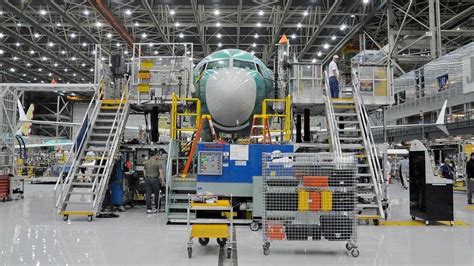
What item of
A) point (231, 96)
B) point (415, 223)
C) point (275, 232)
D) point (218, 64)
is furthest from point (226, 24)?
point (275, 232)

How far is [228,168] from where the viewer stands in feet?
37.3

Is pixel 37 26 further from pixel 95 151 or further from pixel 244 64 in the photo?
pixel 244 64

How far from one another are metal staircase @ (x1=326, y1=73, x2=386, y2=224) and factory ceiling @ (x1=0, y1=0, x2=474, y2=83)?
10614 millimetres

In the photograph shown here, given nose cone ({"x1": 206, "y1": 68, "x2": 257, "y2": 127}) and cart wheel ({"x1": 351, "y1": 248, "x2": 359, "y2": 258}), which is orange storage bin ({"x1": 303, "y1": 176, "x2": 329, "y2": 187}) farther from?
nose cone ({"x1": 206, "y1": 68, "x2": 257, "y2": 127})

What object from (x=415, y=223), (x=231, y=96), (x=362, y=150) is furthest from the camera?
(x=362, y=150)

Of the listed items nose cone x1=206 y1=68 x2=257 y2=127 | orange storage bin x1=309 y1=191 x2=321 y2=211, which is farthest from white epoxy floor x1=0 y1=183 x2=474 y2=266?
nose cone x1=206 y1=68 x2=257 y2=127

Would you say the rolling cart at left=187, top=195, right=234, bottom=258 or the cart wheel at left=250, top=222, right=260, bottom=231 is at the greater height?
the rolling cart at left=187, top=195, right=234, bottom=258

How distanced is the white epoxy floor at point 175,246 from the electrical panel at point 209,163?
1.58 m

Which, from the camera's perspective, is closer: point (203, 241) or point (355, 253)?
point (355, 253)

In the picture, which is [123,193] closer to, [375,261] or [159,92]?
[159,92]

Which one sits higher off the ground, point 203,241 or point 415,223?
point 203,241

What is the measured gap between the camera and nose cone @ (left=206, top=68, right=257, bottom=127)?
12.1 metres

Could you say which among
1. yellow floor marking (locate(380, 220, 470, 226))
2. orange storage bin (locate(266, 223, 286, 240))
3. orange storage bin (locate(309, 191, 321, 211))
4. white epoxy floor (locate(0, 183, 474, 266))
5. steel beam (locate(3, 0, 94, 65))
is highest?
steel beam (locate(3, 0, 94, 65))

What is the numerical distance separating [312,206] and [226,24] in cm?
2390
